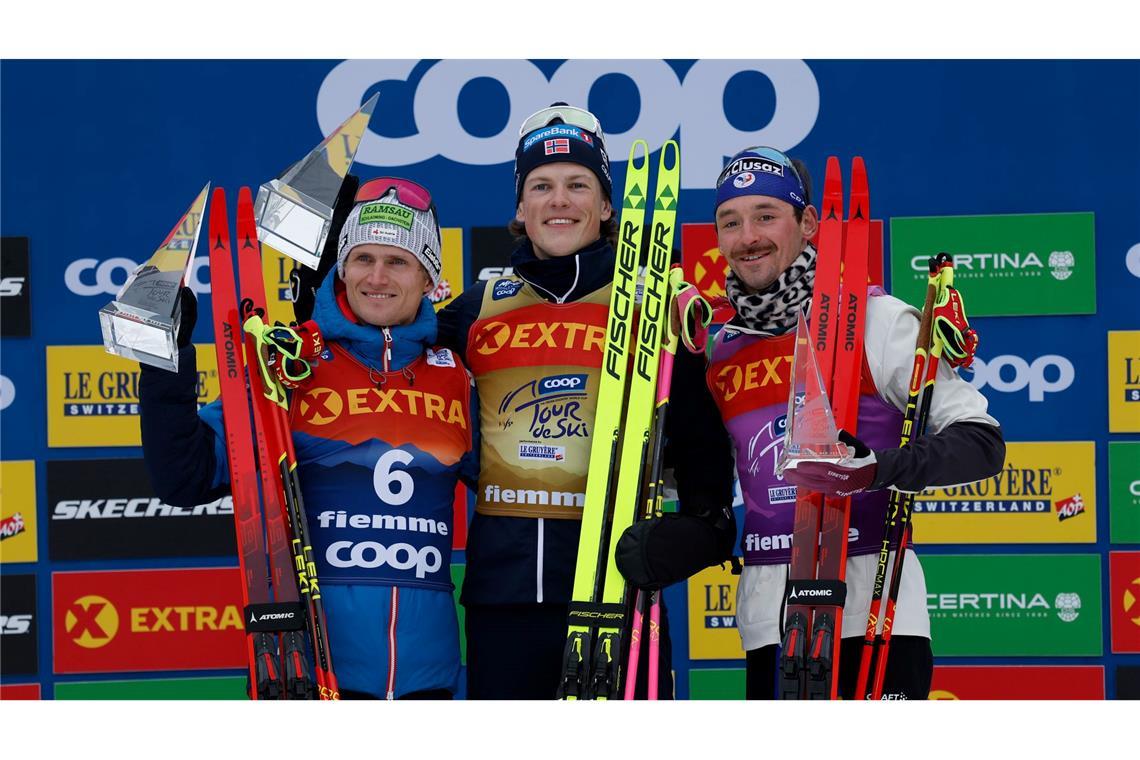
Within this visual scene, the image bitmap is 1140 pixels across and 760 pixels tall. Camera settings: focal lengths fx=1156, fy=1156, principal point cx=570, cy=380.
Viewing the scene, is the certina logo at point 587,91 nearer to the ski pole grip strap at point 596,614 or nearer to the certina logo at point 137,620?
the certina logo at point 137,620

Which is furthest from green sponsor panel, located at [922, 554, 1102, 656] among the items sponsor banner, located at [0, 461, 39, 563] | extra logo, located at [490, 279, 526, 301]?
sponsor banner, located at [0, 461, 39, 563]

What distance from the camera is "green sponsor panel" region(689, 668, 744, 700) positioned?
4250 mm

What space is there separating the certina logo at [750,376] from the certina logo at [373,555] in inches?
31.9

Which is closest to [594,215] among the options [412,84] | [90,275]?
[412,84]

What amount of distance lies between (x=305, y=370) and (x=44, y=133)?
7.43 feet

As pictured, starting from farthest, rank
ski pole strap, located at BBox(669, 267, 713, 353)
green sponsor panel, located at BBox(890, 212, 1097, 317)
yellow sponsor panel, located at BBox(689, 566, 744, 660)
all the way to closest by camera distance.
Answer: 1. yellow sponsor panel, located at BBox(689, 566, 744, 660)
2. green sponsor panel, located at BBox(890, 212, 1097, 317)
3. ski pole strap, located at BBox(669, 267, 713, 353)

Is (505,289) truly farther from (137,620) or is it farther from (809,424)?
(137,620)

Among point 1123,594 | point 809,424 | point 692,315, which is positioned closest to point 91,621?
point 692,315

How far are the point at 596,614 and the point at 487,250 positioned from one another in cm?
195

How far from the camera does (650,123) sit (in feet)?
13.9

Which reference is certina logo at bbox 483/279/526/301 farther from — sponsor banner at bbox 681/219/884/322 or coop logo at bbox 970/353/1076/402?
coop logo at bbox 970/353/1076/402

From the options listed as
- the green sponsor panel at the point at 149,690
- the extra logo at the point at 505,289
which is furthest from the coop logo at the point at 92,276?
the extra logo at the point at 505,289

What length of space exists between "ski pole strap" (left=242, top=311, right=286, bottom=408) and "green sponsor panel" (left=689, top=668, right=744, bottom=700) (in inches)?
87.4

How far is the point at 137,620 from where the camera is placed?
425 cm
